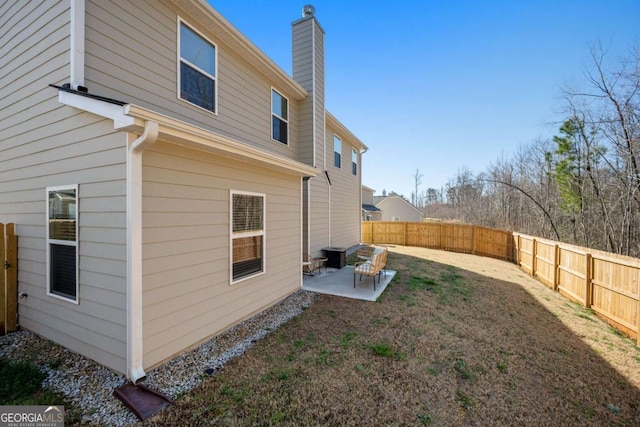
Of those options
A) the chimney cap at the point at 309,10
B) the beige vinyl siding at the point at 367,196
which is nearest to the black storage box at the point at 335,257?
the chimney cap at the point at 309,10

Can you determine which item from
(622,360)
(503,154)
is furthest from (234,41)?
(503,154)

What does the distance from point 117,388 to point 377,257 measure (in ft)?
18.5

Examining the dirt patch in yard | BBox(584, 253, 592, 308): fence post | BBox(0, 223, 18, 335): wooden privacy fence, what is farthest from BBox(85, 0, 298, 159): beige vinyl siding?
BBox(584, 253, 592, 308): fence post

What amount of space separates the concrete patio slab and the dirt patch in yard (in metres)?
0.46

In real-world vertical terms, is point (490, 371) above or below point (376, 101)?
below

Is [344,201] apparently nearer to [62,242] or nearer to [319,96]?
[319,96]

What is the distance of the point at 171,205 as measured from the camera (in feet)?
11.0

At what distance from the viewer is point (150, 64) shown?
386 centimetres

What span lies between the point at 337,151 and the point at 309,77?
13.0 feet

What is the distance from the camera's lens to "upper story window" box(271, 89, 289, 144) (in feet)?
22.9

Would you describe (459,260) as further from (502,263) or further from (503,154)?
(503,154)

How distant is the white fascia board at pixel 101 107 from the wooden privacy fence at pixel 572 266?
8.13 m

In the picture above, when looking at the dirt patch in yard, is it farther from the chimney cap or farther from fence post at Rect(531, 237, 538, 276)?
the chimney cap

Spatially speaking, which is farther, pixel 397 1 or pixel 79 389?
pixel 397 1
